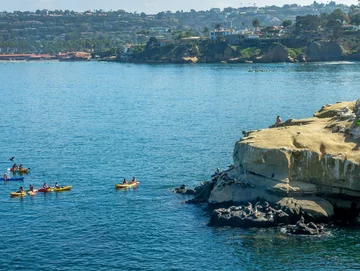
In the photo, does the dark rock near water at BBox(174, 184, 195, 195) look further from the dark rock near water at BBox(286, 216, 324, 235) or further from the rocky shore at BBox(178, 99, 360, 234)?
the dark rock near water at BBox(286, 216, 324, 235)

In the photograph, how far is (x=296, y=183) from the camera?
5581 cm

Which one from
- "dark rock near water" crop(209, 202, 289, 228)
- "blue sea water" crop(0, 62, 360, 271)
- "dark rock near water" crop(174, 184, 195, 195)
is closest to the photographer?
"blue sea water" crop(0, 62, 360, 271)

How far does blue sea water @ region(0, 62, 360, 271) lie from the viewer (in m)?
49.9

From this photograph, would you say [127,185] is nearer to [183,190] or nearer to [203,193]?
[183,190]

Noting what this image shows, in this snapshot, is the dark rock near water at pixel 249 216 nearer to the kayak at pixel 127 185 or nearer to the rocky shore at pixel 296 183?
the rocky shore at pixel 296 183

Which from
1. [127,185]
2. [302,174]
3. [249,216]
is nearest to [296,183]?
[302,174]

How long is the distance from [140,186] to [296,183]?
1978cm

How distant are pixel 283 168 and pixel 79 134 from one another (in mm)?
52983

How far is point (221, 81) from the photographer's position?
191m

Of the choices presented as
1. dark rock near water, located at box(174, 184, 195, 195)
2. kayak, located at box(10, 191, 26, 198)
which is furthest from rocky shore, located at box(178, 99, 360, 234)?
kayak, located at box(10, 191, 26, 198)

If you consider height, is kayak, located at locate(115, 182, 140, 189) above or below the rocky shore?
below

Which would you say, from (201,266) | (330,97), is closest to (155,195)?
(201,266)

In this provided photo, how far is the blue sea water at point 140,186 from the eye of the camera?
1965 inches

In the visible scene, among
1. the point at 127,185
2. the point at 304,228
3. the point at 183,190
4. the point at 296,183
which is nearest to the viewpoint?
the point at 304,228
